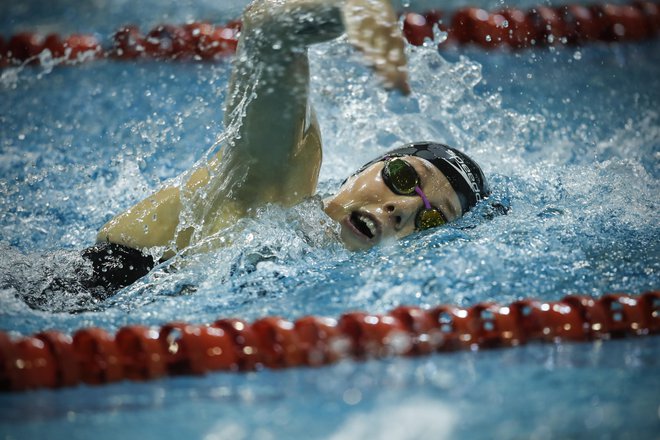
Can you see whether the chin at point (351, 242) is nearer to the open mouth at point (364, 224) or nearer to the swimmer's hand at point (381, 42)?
the open mouth at point (364, 224)

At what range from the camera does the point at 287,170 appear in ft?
6.33

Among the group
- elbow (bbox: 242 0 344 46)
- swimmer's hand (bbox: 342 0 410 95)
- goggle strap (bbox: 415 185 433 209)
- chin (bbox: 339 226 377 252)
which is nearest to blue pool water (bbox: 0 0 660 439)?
chin (bbox: 339 226 377 252)

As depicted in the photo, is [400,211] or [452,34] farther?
[452,34]

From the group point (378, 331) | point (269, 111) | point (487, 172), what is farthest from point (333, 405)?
point (487, 172)

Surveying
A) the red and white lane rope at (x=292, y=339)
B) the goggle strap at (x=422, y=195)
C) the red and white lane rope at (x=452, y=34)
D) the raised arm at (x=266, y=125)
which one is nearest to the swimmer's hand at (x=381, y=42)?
the raised arm at (x=266, y=125)

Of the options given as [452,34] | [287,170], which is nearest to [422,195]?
[287,170]

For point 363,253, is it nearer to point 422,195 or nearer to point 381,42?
point 422,195

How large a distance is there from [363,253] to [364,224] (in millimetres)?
92

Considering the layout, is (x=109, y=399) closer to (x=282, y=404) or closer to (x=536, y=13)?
(x=282, y=404)

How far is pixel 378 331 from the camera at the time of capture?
1.64 m

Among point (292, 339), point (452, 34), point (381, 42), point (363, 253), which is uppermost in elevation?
point (381, 42)

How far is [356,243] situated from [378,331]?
1.84 ft

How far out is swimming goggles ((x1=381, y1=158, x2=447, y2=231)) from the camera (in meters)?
2.17

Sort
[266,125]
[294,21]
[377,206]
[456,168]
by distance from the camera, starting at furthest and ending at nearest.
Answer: [456,168] < [377,206] < [266,125] < [294,21]
